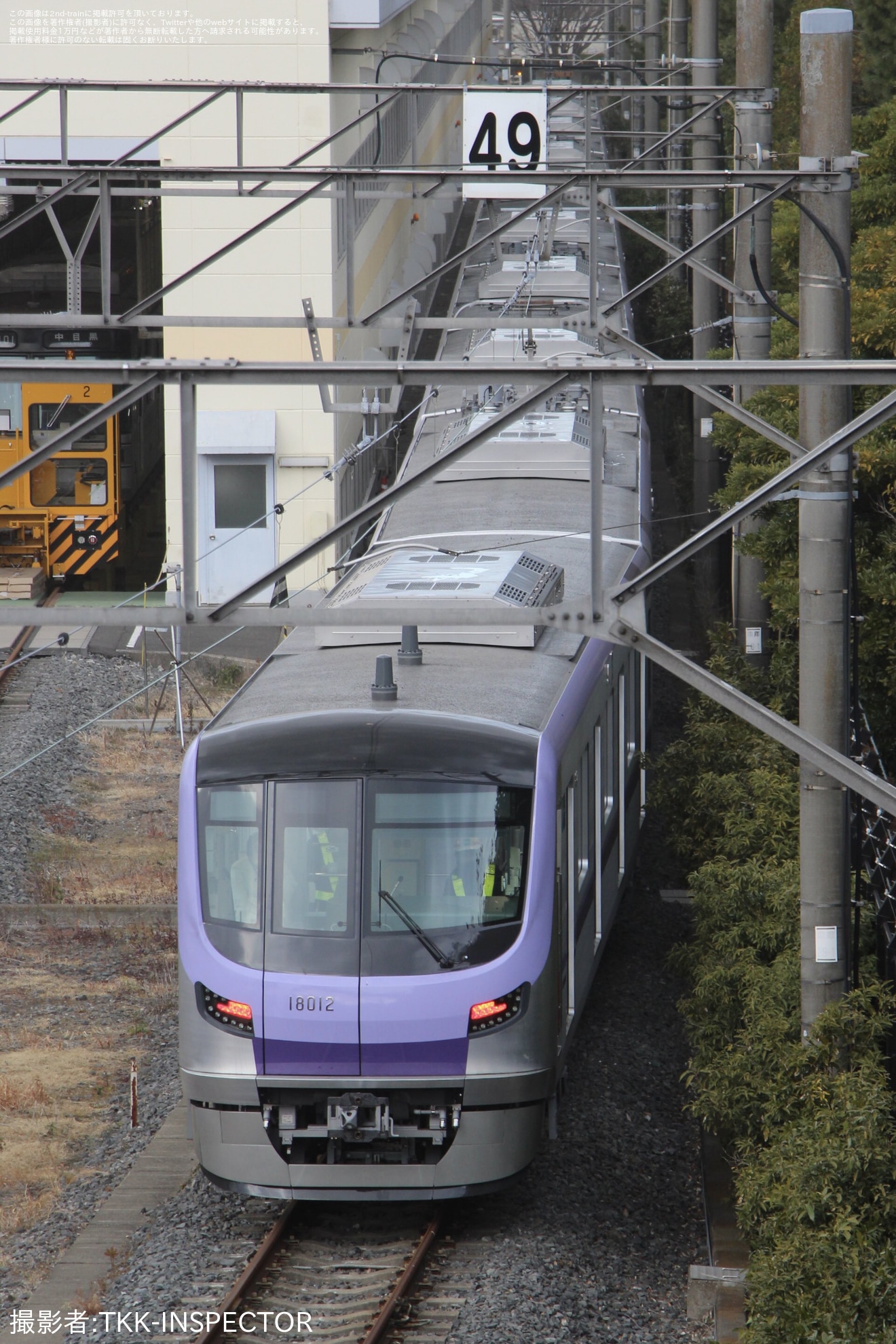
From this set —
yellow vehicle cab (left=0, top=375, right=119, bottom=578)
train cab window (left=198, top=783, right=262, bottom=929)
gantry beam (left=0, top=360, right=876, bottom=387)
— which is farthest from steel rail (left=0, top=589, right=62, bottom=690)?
gantry beam (left=0, top=360, right=876, bottom=387)

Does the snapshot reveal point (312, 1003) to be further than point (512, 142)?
No

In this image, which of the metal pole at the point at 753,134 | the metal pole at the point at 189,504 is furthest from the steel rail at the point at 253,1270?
the metal pole at the point at 753,134

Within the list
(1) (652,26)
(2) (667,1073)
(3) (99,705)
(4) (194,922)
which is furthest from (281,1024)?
(1) (652,26)

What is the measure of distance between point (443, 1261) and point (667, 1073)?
237cm

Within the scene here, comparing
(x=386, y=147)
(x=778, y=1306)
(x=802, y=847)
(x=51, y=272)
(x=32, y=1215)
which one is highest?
(x=386, y=147)

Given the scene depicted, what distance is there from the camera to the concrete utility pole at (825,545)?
7.47m

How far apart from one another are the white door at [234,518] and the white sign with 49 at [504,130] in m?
9.93

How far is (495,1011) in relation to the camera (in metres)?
7.75

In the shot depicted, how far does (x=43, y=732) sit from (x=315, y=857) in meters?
9.59

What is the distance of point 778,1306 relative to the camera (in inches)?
257

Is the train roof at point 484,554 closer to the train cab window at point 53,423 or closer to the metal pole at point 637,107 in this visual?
the train cab window at point 53,423

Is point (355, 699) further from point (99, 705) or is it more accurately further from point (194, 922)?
point (99, 705)

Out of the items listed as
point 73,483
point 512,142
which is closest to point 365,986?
point 512,142

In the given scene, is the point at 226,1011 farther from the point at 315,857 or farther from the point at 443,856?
the point at 443,856
